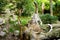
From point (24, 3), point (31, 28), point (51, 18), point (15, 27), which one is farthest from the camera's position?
point (51, 18)

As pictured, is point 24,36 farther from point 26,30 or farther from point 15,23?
point 15,23

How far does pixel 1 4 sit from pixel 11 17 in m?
0.83

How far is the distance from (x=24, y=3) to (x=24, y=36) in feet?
11.3

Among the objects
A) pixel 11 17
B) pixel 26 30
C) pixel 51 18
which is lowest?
pixel 51 18

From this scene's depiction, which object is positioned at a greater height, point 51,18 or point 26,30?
point 26,30

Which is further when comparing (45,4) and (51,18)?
(45,4)

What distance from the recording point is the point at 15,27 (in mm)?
4383

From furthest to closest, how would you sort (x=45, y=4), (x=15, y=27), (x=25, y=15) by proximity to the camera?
(x=45, y=4)
(x=25, y=15)
(x=15, y=27)

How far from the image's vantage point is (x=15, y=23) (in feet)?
13.8

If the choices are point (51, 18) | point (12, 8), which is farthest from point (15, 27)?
point (51, 18)

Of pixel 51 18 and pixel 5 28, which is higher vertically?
pixel 5 28

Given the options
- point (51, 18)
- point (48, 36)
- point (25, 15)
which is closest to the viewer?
point (48, 36)

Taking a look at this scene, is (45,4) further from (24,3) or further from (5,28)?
(5,28)

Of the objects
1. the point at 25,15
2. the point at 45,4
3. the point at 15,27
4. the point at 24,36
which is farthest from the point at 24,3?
the point at 45,4
